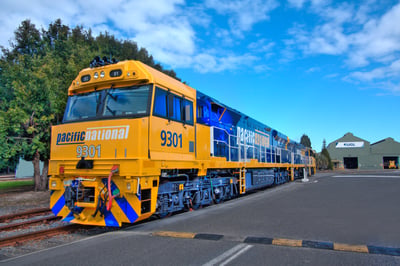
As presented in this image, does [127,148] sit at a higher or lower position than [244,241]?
higher

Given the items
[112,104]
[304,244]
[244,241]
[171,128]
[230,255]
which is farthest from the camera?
[171,128]

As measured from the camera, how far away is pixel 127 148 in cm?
634

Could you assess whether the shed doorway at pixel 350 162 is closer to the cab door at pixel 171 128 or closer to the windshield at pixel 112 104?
the cab door at pixel 171 128

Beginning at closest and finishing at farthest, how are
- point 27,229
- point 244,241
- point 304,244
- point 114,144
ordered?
point 304,244 → point 244,241 → point 114,144 → point 27,229

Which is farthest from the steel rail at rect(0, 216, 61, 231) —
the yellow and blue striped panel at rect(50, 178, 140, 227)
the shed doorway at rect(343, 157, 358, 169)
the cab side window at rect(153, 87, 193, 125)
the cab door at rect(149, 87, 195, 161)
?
the shed doorway at rect(343, 157, 358, 169)

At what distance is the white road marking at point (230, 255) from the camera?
435cm

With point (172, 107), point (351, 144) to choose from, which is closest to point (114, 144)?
point (172, 107)

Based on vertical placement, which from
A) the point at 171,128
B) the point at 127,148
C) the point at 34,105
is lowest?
the point at 127,148

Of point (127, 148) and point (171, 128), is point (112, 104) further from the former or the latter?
point (171, 128)

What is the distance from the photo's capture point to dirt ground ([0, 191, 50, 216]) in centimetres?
Answer: 1133

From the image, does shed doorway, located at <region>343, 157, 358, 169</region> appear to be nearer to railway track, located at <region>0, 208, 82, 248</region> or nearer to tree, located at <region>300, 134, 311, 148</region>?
tree, located at <region>300, 134, 311, 148</region>

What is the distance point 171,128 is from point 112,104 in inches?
59.0

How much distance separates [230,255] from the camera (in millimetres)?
4625

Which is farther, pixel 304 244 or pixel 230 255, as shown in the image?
pixel 304 244
